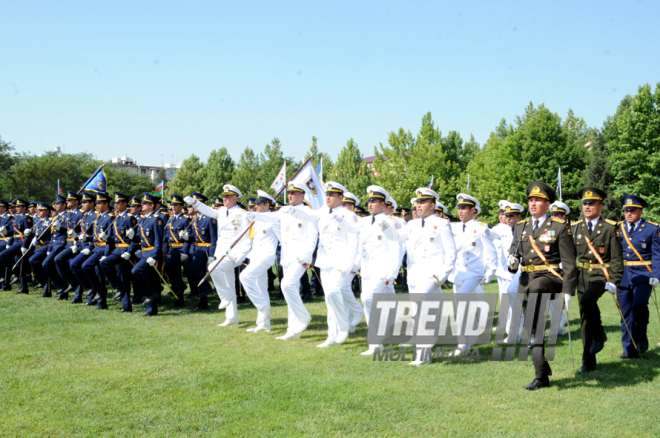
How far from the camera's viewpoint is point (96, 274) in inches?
502

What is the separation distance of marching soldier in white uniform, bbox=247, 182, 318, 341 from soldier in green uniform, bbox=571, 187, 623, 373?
454 centimetres

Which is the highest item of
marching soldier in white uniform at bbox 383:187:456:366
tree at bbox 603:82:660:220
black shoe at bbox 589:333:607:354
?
tree at bbox 603:82:660:220

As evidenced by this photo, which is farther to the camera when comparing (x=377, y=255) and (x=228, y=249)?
(x=228, y=249)

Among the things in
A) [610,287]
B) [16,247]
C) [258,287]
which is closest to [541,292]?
[610,287]

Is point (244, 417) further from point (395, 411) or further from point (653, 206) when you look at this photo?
point (653, 206)

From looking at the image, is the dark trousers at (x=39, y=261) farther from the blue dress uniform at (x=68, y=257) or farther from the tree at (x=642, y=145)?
the tree at (x=642, y=145)

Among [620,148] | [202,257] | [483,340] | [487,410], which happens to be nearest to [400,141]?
[620,148]

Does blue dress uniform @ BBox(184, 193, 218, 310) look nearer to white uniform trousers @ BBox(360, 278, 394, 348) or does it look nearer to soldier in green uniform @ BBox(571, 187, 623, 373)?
white uniform trousers @ BBox(360, 278, 394, 348)

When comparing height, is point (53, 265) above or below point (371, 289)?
above

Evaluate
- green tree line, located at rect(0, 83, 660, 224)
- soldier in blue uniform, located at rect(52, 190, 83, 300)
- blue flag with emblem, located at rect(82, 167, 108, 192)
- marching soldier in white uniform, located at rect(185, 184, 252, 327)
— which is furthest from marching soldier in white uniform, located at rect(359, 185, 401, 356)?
green tree line, located at rect(0, 83, 660, 224)

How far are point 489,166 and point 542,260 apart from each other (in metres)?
47.9

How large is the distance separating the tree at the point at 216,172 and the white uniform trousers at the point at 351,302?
201ft

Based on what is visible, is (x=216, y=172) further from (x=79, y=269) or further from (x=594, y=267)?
(x=594, y=267)

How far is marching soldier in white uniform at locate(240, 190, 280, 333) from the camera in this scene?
403 inches
